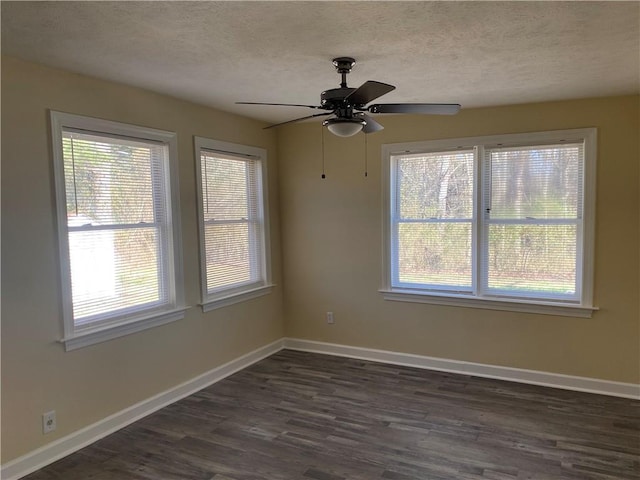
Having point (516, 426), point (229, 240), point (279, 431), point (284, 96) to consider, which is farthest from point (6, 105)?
point (516, 426)

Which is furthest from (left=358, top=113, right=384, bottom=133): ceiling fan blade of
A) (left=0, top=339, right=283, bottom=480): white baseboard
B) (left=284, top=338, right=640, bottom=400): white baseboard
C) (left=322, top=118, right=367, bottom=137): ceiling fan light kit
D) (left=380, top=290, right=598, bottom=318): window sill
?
(left=0, top=339, right=283, bottom=480): white baseboard

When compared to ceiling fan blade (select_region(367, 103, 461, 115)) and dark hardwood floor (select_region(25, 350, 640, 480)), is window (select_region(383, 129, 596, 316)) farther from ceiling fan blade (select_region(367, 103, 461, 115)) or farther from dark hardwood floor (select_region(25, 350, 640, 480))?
ceiling fan blade (select_region(367, 103, 461, 115))

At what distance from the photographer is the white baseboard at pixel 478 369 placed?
12.3ft

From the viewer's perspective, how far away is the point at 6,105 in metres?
2.58

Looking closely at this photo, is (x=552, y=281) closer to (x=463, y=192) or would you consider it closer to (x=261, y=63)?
(x=463, y=192)

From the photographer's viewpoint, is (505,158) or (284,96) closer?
(284,96)

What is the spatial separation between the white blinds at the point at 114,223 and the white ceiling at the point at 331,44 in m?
0.52

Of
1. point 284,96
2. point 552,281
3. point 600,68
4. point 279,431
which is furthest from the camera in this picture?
point 552,281

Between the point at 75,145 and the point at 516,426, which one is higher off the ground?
the point at 75,145

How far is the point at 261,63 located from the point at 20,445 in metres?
2.74

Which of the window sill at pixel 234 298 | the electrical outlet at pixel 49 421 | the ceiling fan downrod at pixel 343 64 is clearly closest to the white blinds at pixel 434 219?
the window sill at pixel 234 298

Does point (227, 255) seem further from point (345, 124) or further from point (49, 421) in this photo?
point (345, 124)

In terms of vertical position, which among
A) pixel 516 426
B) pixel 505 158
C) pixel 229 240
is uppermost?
pixel 505 158

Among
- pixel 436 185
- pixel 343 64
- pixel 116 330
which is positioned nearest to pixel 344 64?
pixel 343 64
